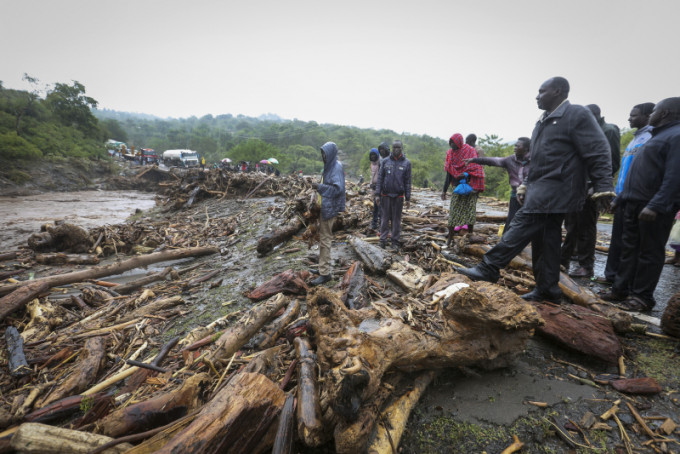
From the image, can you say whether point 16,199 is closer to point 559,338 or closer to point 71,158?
point 71,158

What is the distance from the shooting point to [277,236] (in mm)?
6844

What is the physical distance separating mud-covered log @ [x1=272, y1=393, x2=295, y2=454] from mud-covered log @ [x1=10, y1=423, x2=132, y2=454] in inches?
38.1

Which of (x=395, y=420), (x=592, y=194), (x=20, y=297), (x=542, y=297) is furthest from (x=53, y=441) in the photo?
(x=592, y=194)

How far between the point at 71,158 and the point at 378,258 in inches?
1559

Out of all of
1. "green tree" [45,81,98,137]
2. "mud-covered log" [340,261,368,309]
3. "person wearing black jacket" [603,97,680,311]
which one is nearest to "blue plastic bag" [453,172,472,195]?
"person wearing black jacket" [603,97,680,311]

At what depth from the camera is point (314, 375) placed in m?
1.98

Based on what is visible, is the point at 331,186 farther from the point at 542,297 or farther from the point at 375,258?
the point at 542,297

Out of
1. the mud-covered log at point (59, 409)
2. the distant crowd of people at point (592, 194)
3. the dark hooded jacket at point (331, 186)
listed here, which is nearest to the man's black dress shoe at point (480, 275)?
Answer: the distant crowd of people at point (592, 194)

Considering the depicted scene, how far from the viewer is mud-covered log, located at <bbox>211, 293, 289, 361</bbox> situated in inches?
106

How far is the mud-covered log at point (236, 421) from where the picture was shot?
146 cm

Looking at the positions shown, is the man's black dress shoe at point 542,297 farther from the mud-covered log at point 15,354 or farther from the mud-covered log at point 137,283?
the mud-covered log at point 137,283

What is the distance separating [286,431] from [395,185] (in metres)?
4.92

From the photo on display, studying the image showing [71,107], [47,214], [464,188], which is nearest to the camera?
[464,188]

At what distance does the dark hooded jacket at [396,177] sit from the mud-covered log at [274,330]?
3465mm
